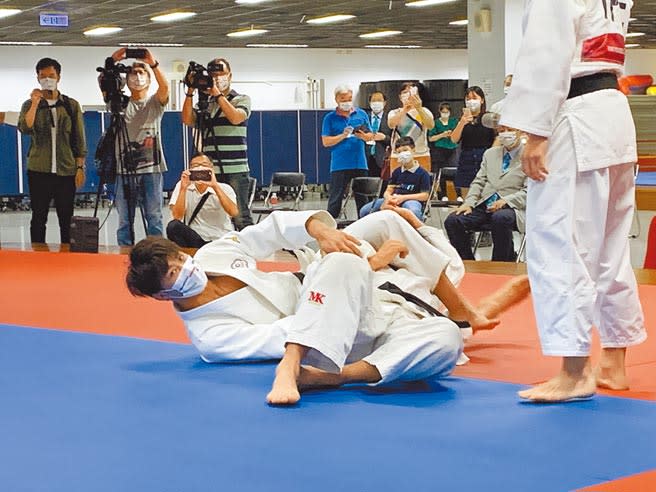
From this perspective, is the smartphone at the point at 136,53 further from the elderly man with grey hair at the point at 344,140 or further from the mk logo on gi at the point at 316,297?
the mk logo on gi at the point at 316,297

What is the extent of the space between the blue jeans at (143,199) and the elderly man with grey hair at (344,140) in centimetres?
200

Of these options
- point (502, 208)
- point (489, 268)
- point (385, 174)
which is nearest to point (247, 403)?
point (489, 268)

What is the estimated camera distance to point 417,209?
716 cm

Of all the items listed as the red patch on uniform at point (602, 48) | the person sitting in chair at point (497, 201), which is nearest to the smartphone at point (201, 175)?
the person sitting in chair at point (497, 201)

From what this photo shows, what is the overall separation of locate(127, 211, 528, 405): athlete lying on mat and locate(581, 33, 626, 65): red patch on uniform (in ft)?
2.52

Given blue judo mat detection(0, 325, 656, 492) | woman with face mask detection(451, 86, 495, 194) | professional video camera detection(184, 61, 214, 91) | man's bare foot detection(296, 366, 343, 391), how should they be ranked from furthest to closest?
woman with face mask detection(451, 86, 495, 194)
professional video camera detection(184, 61, 214, 91)
man's bare foot detection(296, 366, 343, 391)
blue judo mat detection(0, 325, 656, 492)

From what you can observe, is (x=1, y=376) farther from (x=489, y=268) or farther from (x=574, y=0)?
(x=489, y=268)

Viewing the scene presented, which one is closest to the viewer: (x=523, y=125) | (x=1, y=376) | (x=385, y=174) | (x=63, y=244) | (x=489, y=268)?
(x=523, y=125)

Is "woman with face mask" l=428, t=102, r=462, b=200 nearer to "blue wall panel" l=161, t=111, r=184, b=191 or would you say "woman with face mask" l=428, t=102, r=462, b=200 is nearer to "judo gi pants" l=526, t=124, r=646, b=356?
"blue wall panel" l=161, t=111, r=184, b=191

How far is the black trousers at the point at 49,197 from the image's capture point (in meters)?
7.82

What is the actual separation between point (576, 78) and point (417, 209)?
4.47 metres

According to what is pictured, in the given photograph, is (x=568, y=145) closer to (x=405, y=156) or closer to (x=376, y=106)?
(x=405, y=156)

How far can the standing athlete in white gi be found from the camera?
2.56 m

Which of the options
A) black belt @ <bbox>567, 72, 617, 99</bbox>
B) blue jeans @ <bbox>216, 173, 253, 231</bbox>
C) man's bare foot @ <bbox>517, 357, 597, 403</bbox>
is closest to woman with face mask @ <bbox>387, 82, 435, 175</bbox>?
blue jeans @ <bbox>216, 173, 253, 231</bbox>
